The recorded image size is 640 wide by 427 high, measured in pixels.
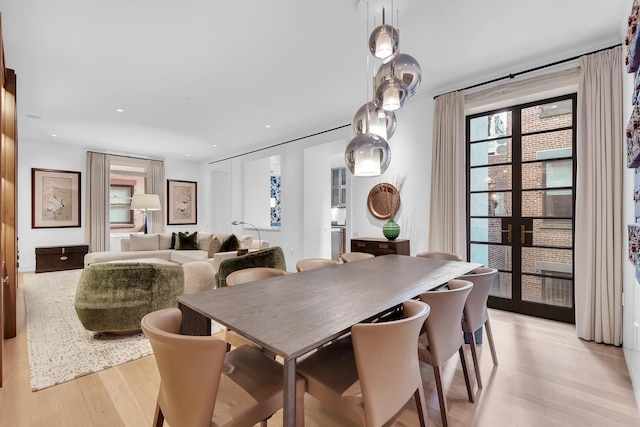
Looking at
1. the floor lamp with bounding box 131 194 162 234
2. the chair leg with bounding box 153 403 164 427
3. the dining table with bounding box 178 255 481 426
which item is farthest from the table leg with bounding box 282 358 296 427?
the floor lamp with bounding box 131 194 162 234

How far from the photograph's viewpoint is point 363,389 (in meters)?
1.11

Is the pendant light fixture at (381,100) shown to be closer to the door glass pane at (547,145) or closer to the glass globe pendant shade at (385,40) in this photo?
the glass globe pendant shade at (385,40)

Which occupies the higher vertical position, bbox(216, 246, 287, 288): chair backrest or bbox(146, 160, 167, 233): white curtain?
bbox(146, 160, 167, 233): white curtain

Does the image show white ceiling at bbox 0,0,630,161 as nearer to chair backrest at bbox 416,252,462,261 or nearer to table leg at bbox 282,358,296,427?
chair backrest at bbox 416,252,462,261

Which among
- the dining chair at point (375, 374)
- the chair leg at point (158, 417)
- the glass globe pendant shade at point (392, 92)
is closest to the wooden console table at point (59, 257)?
the chair leg at point (158, 417)

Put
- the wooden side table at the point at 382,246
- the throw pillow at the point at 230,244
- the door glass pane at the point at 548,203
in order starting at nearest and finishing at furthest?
the door glass pane at the point at 548,203 → the wooden side table at the point at 382,246 → the throw pillow at the point at 230,244

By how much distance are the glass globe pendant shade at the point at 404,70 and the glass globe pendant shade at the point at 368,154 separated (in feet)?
1.57

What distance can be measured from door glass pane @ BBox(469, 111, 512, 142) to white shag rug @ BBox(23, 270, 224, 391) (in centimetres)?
385

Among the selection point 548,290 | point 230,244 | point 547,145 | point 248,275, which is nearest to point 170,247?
point 230,244

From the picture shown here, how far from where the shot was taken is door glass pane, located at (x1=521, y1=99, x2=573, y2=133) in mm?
3199

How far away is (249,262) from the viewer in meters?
3.60

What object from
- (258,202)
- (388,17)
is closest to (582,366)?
(388,17)

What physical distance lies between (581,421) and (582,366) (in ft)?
2.66

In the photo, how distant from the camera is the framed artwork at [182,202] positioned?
8227 millimetres
